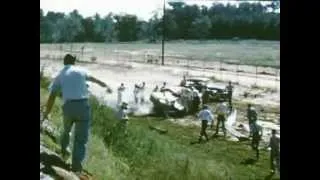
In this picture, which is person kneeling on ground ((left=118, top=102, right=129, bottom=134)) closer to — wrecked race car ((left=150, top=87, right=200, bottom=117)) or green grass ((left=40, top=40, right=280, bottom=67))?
wrecked race car ((left=150, top=87, right=200, bottom=117))

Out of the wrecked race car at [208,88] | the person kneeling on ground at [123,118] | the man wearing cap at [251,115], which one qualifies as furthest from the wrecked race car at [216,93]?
the person kneeling on ground at [123,118]

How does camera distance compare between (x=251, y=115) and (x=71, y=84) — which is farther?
(x=71, y=84)

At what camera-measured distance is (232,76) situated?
105 inches

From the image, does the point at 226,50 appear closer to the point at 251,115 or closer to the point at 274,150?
the point at 251,115

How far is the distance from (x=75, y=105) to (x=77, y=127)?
4.1 inches

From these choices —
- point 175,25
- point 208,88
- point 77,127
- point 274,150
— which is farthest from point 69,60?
point 274,150

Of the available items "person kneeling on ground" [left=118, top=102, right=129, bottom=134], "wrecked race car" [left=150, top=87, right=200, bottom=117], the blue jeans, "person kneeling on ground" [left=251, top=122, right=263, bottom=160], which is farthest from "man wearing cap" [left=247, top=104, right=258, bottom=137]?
the blue jeans

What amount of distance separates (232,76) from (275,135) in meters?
0.33

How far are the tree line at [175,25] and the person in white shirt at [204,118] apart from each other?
34 cm

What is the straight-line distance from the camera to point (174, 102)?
270 cm

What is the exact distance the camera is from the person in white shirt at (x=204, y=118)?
2.64 metres
